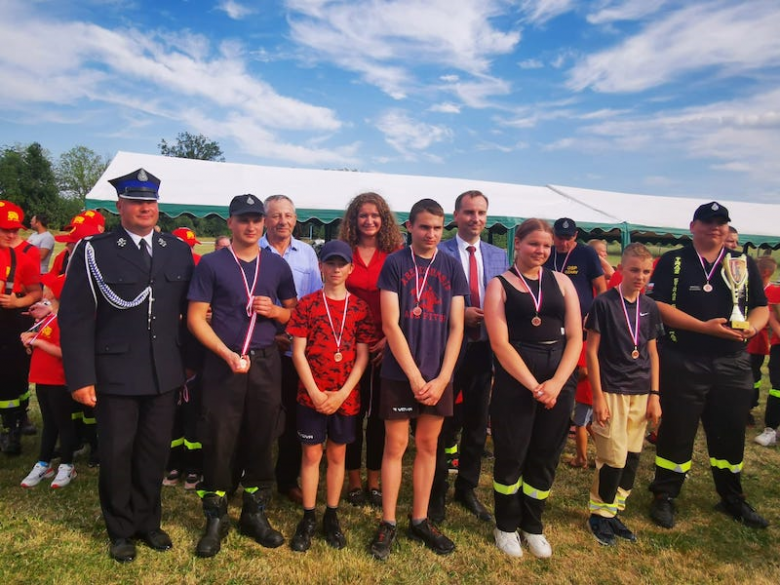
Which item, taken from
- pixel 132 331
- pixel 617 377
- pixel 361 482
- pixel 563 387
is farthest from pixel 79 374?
pixel 617 377

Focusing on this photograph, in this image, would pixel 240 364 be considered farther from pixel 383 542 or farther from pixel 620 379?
pixel 620 379

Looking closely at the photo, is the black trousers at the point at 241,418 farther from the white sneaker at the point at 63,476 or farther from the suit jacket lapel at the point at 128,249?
the white sneaker at the point at 63,476

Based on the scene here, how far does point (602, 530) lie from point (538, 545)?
1.79ft

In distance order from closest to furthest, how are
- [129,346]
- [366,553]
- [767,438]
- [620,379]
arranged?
[129,346] < [366,553] < [620,379] < [767,438]

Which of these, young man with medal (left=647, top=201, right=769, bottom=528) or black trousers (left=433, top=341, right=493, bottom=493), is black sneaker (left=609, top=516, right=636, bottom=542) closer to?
young man with medal (left=647, top=201, right=769, bottom=528)

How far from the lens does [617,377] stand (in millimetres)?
3297

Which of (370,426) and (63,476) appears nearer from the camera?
(370,426)

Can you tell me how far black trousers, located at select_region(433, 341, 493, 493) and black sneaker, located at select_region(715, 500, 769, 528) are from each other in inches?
78.4

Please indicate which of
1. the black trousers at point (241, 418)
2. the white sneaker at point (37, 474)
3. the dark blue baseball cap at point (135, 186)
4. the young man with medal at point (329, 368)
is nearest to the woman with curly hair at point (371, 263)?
the young man with medal at point (329, 368)

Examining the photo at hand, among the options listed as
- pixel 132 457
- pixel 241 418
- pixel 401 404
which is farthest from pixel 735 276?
pixel 132 457

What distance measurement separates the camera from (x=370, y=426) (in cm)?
370

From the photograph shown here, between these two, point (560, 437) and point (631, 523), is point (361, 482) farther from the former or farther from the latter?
point (631, 523)

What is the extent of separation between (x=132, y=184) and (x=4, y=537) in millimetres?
2470

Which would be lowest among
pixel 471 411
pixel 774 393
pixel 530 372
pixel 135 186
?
pixel 774 393
